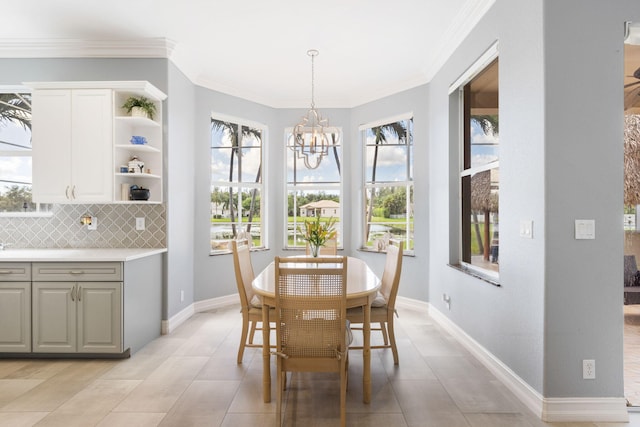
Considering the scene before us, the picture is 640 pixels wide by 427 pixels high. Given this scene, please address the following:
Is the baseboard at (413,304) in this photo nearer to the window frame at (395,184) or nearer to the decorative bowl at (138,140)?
the window frame at (395,184)

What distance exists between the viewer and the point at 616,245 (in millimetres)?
2195

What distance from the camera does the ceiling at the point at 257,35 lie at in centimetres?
321

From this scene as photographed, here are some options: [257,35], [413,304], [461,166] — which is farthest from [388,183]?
[257,35]

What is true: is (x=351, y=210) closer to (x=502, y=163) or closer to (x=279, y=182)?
(x=279, y=182)

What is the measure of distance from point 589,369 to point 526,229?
0.88 metres

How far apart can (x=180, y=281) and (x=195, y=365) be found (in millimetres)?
1422

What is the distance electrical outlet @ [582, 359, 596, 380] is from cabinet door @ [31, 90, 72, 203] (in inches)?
168

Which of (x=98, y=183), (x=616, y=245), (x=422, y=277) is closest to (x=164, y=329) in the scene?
(x=98, y=183)

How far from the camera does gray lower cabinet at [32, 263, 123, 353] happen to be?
3.12 m

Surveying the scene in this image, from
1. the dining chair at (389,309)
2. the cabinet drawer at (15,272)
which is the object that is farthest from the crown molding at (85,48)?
the dining chair at (389,309)

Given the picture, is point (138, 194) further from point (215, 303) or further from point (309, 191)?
point (309, 191)

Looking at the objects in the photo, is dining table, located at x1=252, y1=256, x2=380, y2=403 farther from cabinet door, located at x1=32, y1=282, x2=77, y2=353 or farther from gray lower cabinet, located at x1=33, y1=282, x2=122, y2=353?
cabinet door, located at x1=32, y1=282, x2=77, y2=353

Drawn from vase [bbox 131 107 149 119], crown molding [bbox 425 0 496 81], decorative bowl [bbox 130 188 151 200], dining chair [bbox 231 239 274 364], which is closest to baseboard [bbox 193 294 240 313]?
decorative bowl [bbox 130 188 151 200]

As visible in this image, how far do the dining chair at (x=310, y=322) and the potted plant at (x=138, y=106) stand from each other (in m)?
2.48
